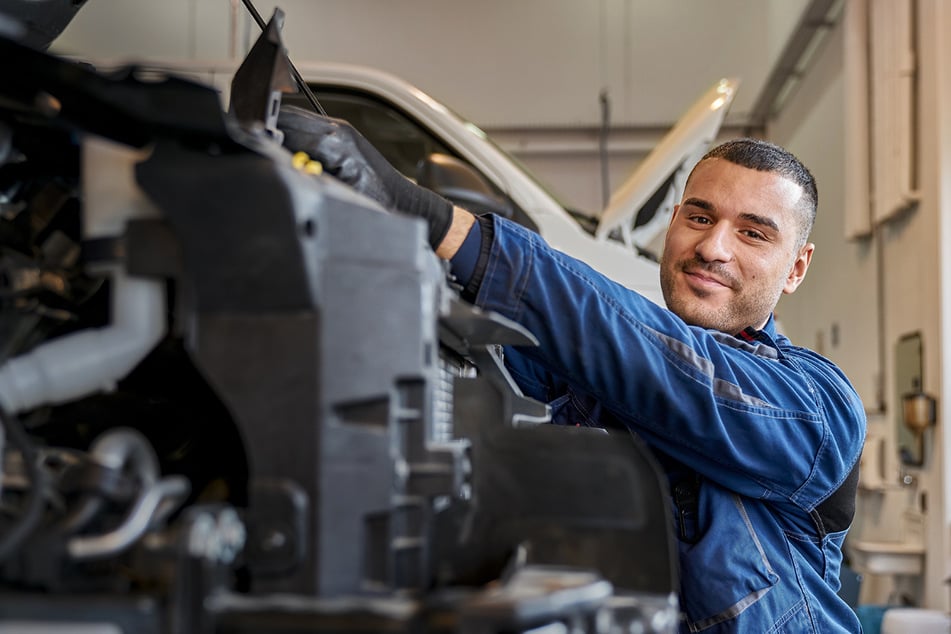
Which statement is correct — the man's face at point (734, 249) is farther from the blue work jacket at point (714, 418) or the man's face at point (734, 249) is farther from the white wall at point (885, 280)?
the white wall at point (885, 280)

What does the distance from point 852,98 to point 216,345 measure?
524cm

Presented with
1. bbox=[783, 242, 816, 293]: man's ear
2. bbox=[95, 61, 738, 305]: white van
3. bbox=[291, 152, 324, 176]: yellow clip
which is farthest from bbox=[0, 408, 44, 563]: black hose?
bbox=[95, 61, 738, 305]: white van

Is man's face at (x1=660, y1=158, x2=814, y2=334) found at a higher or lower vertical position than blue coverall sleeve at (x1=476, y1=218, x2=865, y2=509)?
higher

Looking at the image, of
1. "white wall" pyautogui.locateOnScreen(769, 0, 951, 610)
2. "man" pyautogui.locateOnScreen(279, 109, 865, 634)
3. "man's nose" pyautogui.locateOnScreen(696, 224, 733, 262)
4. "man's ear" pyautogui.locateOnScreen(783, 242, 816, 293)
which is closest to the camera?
"man" pyautogui.locateOnScreen(279, 109, 865, 634)

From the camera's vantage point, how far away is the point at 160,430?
3.13 ft

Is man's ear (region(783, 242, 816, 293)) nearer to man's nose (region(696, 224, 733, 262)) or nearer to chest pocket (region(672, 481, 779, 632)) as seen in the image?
man's nose (region(696, 224, 733, 262))

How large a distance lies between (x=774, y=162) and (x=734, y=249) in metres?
0.18

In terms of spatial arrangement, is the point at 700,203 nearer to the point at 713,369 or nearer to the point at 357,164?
the point at 713,369

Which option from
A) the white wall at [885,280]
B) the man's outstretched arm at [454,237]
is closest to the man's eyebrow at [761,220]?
the man's outstretched arm at [454,237]

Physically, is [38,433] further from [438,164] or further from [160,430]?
[438,164]

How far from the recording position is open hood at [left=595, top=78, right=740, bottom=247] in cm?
345

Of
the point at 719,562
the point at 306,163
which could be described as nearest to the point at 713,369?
the point at 719,562

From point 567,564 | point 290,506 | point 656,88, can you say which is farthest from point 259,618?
point 656,88

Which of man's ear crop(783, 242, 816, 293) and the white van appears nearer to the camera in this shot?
man's ear crop(783, 242, 816, 293)
